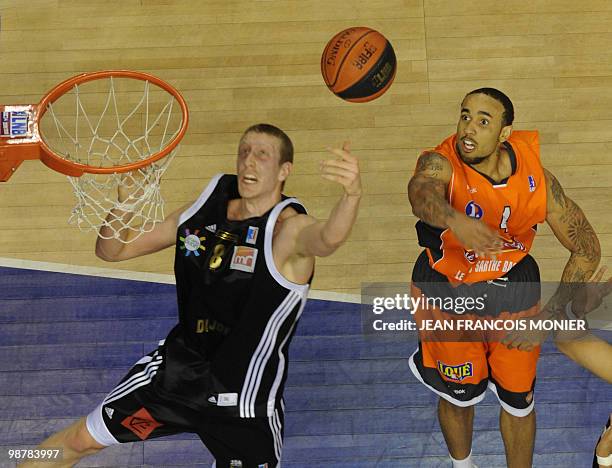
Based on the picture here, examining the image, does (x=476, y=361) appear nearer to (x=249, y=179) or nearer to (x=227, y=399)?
(x=227, y=399)

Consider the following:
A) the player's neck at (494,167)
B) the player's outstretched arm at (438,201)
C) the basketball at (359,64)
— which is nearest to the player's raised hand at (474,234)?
→ the player's outstretched arm at (438,201)

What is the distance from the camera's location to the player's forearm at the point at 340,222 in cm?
433

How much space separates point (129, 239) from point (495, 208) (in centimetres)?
185

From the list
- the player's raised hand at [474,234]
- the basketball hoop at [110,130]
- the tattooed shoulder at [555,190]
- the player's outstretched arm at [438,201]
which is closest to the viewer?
the player's raised hand at [474,234]

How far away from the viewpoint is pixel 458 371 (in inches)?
209

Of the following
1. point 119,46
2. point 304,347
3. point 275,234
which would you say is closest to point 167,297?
point 304,347

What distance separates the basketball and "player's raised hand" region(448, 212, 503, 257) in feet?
3.51

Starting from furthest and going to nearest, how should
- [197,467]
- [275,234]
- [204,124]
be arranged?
1. [204,124]
2. [197,467]
3. [275,234]

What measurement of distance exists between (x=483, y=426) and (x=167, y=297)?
1.84 m

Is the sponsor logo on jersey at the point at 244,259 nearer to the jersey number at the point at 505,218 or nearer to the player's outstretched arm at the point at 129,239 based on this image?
the player's outstretched arm at the point at 129,239

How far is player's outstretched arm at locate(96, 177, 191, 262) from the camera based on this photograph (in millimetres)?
4898

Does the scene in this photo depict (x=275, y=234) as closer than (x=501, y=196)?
Yes

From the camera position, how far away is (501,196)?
5.33 metres

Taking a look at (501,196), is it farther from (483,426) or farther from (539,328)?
(483,426)
